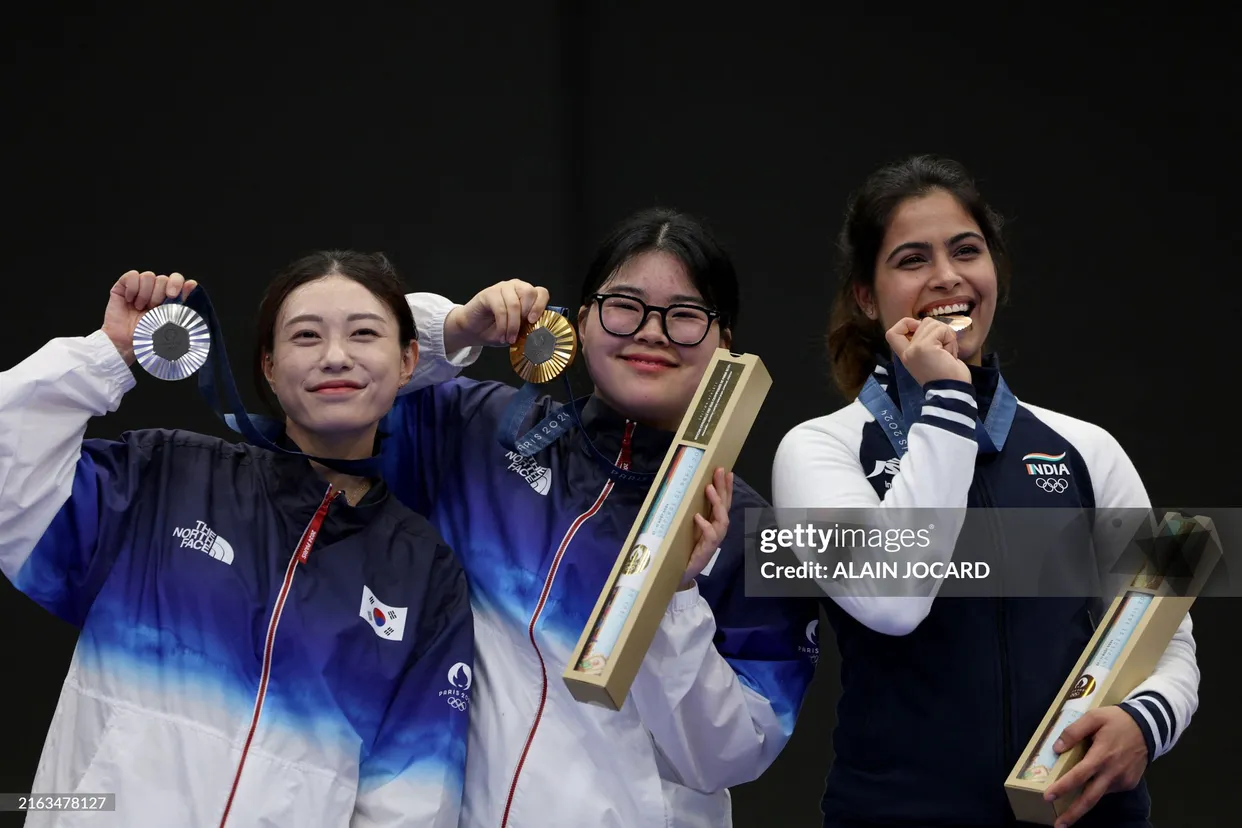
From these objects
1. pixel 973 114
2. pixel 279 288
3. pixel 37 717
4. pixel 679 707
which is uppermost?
pixel 973 114

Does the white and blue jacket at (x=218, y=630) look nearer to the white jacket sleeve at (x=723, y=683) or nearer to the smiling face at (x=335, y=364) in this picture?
the smiling face at (x=335, y=364)

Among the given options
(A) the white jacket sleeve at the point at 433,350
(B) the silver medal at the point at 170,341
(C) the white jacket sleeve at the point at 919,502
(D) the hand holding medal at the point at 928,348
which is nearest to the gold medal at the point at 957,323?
(D) the hand holding medal at the point at 928,348

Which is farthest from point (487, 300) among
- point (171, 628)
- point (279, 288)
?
point (171, 628)

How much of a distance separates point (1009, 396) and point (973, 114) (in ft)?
4.43

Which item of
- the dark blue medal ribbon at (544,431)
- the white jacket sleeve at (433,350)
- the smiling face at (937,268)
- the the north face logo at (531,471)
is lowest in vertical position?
the the north face logo at (531,471)

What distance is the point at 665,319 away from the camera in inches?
74.5

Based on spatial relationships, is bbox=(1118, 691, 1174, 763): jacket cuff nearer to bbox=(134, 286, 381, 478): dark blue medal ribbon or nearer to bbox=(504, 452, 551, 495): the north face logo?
bbox=(504, 452, 551, 495): the north face logo

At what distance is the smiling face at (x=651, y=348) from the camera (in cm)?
189

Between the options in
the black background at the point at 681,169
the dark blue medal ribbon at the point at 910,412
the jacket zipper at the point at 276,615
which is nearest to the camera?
the jacket zipper at the point at 276,615

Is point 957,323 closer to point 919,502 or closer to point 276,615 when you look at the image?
point 919,502

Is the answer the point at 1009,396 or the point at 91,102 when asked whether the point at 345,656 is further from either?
the point at 91,102

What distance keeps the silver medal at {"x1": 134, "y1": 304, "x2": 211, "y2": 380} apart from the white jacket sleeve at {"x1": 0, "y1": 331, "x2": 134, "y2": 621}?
4 cm

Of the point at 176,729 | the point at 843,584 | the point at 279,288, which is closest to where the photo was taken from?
the point at 176,729

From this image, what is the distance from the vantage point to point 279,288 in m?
1.88
